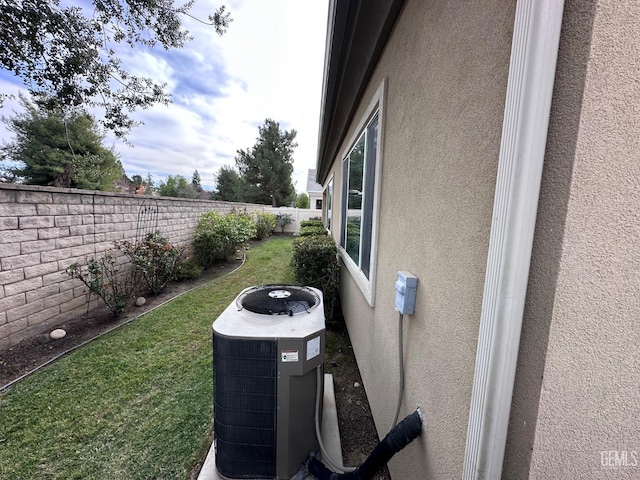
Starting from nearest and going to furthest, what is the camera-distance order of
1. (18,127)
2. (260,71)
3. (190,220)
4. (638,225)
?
(638,225), (260,71), (190,220), (18,127)

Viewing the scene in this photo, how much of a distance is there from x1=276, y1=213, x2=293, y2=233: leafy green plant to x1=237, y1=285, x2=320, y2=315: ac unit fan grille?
49.7 ft

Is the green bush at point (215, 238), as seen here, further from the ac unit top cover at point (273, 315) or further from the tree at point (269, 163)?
the tree at point (269, 163)

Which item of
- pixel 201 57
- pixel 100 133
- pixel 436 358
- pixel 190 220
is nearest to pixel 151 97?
pixel 201 57

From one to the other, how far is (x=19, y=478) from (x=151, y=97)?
5709 millimetres

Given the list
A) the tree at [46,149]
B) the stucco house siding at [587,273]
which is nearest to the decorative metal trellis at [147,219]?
the stucco house siding at [587,273]

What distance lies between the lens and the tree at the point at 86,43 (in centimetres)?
361

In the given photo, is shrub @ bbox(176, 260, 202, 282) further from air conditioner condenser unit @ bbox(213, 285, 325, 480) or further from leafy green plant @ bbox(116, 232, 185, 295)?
air conditioner condenser unit @ bbox(213, 285, 325, 480)

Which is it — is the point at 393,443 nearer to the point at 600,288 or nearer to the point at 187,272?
the point at 600,288

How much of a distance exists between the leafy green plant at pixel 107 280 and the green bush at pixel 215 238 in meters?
2.70

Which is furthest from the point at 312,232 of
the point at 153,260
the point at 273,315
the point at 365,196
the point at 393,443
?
the point at 393,443

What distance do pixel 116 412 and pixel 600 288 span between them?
3.23m

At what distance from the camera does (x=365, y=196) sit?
2.90 meters

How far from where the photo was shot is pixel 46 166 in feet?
45.5

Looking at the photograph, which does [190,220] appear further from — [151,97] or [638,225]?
[638,225]
